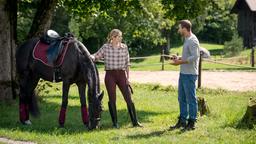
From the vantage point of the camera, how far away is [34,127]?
1013 centimetres

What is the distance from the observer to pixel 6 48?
516 inches

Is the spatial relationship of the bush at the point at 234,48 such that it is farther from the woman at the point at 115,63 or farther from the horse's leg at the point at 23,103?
the woman at the point at 115,63

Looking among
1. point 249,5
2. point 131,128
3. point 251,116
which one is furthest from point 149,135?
point 249,5

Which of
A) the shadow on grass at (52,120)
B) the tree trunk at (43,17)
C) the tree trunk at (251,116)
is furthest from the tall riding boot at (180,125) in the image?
the tree trunk at (43,17)

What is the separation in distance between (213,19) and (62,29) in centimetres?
2433

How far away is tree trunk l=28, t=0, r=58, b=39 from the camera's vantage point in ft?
46.8

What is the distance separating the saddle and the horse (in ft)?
0.27

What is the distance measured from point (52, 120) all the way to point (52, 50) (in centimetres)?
176

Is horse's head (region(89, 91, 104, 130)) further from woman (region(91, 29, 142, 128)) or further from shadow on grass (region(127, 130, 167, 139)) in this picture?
shadow on grass (region(127, 130, 167, 139))

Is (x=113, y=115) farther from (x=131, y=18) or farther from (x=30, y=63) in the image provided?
(x=131, y=18)

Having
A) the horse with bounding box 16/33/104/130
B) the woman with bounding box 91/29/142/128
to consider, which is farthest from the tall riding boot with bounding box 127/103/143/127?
the horse with bounding box 16/33/104/130

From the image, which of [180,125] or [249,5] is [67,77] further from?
[249,5]

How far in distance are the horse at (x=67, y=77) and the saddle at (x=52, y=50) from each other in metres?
0.08

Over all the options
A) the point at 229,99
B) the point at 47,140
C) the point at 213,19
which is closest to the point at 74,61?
the point at 47,140
